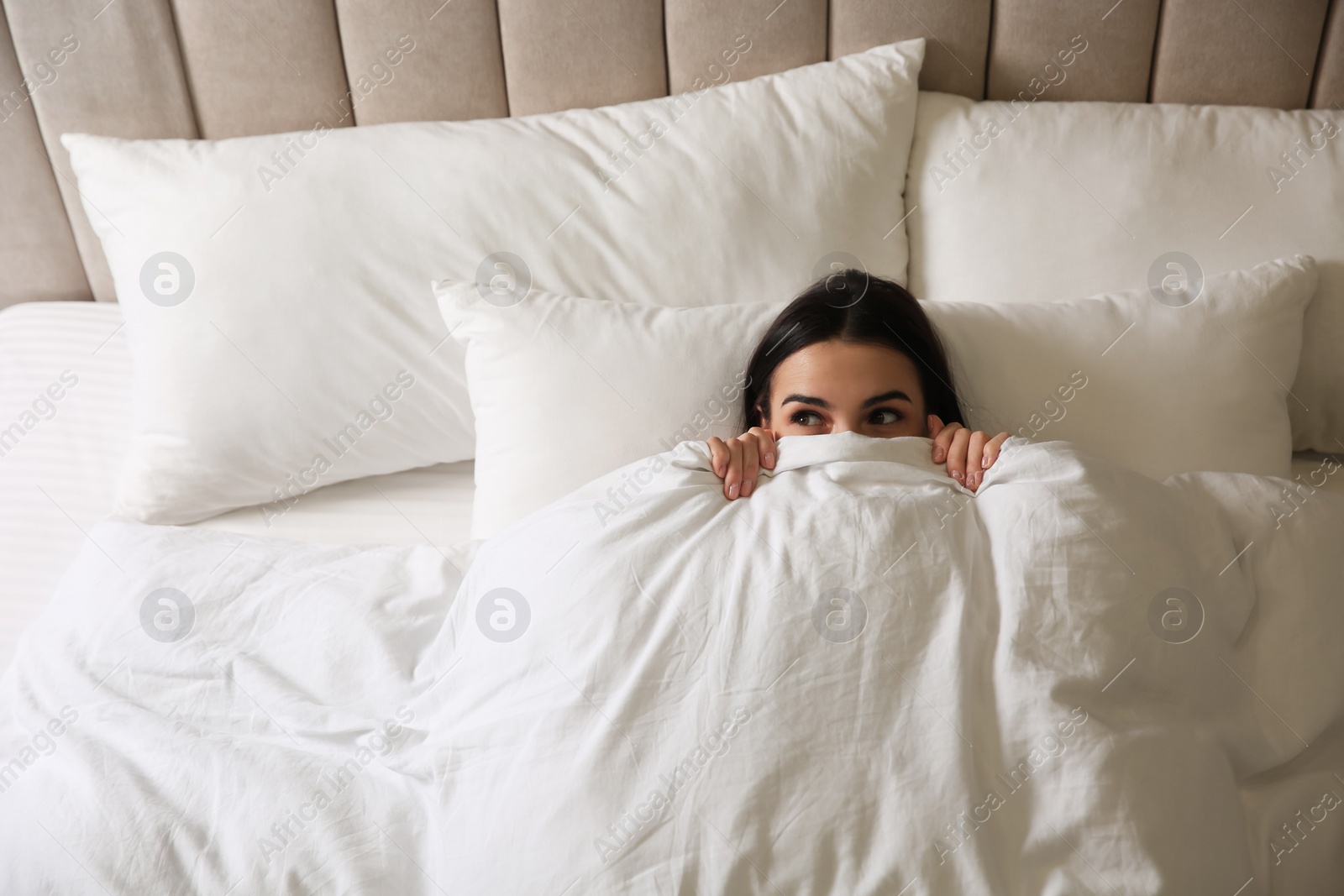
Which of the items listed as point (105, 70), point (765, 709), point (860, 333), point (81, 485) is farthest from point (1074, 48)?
point (81, 485)

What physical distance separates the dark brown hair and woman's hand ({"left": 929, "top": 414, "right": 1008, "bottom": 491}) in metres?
0.11

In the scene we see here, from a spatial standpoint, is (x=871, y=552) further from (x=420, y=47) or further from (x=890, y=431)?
(x=420, y=47)

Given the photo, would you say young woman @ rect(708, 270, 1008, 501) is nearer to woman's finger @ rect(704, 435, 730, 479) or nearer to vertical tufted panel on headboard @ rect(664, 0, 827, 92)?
woman's finger @ rect(704, 435, 730, 479)

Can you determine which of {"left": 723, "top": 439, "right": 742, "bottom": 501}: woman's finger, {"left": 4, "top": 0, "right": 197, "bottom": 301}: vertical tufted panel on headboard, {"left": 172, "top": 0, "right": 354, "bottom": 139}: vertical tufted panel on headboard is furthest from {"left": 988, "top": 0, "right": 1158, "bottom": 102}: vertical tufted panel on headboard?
{"left": 4, "top": 0, "right": 197, "bottom": 301}: vertical tufted panel on headboard

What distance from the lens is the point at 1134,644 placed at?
83 cm

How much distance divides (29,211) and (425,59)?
2.28 ft

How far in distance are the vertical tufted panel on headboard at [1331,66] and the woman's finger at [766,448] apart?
1.03 metres

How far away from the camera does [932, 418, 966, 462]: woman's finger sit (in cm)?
105

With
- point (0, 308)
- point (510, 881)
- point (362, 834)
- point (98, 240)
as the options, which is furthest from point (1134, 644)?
point (0, 308)

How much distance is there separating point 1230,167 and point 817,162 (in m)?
0.57

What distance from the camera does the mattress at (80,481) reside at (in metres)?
1.28

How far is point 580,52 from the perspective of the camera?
140cm

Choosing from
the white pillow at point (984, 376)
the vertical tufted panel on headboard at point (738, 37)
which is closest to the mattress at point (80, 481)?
the white pillow at point (984, 376)

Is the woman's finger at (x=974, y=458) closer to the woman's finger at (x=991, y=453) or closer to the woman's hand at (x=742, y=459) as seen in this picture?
the woman's finger at (x=991, y=453)
